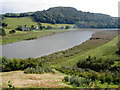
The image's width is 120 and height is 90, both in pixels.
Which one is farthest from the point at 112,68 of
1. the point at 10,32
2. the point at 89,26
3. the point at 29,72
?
the point at 89,26

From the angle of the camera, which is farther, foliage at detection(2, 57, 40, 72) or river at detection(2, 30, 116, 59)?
river at detection(2, 30, 116, 59)

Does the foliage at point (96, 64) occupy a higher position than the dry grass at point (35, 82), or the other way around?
the dry grass at point (35, 82)

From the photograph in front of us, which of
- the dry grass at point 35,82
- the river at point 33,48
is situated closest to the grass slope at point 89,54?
the river at point 33,48

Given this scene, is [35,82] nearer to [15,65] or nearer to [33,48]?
[15,65]

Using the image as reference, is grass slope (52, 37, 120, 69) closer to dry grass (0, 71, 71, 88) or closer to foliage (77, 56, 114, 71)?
foliage (77, 56, 114, 71)

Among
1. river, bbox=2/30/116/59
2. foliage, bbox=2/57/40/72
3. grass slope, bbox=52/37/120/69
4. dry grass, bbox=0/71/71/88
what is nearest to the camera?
dry grass, bbox=0/71/71/88

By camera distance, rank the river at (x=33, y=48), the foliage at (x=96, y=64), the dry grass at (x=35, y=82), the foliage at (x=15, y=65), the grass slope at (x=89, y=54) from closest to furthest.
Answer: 1. the dry grass at (x=35, y=82)
2. the foliage at (x=15, y=65)
3. the foliage at (x=96, y=64)
4. the grass slope at (x=89, y=54)
5. the river at (x=33, y=48)

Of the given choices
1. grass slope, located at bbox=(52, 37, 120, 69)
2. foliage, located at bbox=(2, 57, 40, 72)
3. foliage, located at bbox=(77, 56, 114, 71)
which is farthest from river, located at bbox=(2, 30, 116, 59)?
foliage, located at bbox=(77, 56, 114, 71)

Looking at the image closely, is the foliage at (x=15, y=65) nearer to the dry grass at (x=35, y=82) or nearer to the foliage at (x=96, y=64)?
the dry grass at (x=35, y=82)

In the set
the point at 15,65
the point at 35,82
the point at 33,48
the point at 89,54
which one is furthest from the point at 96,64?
the point at 33,48

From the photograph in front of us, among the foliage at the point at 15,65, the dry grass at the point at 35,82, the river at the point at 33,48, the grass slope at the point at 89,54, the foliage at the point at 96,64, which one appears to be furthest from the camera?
the river at the point at 33,48

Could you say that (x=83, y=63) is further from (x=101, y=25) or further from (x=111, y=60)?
(x=101, y=25)

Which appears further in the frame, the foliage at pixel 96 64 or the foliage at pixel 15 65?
the foliage at pixel 96 64

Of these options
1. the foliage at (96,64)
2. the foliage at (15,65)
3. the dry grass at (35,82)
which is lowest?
the foliage at (96,64)
